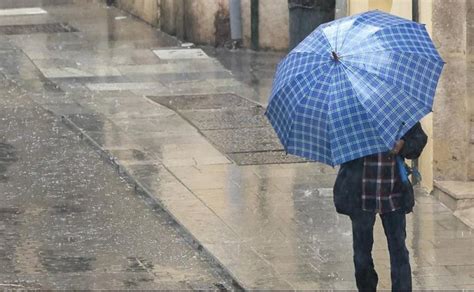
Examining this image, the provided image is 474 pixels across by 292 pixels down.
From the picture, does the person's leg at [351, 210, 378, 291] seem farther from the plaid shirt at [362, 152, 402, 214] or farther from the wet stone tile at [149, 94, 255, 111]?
the wet stone tile at [149, 94, 255, 111]

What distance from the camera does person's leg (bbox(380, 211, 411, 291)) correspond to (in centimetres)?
739

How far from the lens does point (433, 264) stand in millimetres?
8938

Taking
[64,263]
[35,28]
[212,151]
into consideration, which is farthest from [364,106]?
[35,28]

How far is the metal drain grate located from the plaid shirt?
501 inches

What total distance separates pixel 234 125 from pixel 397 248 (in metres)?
6.22

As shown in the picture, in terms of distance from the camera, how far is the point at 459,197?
10.3 metres

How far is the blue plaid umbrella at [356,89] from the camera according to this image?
6910mm

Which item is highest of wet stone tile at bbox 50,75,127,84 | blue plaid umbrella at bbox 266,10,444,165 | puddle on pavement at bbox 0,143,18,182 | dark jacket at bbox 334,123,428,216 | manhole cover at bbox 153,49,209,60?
blue plaid umbrella at bbox 266,10,444,165

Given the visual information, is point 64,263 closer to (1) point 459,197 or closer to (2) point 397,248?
(2) point 397,248

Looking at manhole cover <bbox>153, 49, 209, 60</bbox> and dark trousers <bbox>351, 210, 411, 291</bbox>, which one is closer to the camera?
dark trousers <bbox>351, 210, 411, 291</bbox>

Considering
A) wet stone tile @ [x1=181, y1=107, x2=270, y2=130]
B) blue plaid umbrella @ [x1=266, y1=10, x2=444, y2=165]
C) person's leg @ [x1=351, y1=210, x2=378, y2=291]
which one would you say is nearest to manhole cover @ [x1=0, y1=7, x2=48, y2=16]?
wet stone tile @ [x1=181, y1=107, x2=270, y2=130]

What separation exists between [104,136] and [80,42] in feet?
19.1

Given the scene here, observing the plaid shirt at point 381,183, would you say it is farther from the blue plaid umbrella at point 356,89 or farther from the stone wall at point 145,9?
the stone wall at point 145,9

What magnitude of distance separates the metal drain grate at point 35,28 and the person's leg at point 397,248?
12662 millimetres
